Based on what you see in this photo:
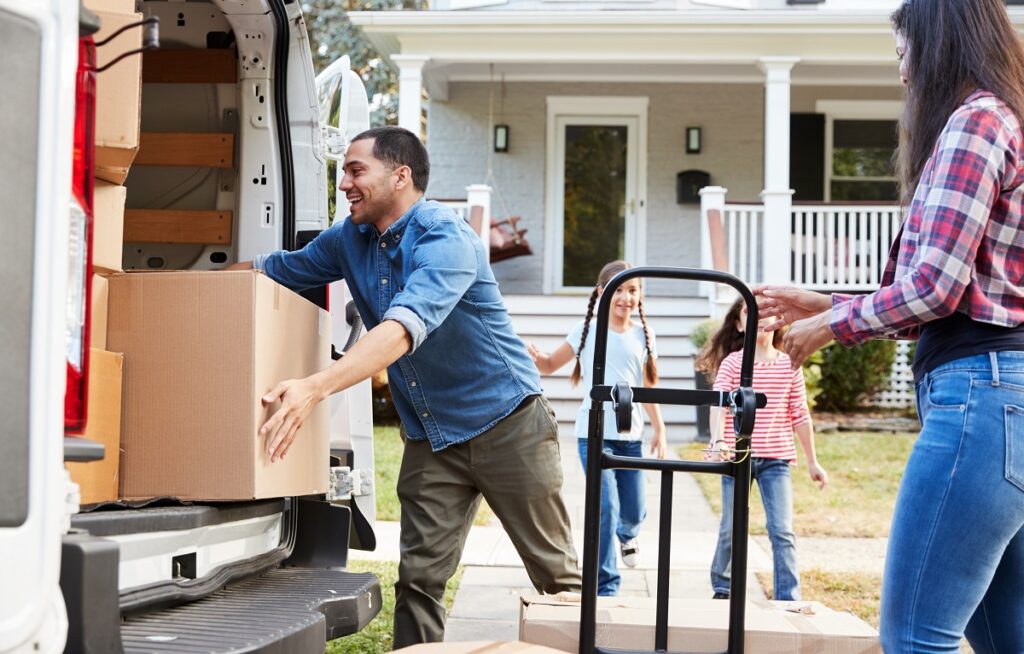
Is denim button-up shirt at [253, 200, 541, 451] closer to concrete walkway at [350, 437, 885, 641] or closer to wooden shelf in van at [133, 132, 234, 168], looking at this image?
wooden shelf in van at [133, 132, 234, 168]

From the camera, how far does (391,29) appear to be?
40.8 feet

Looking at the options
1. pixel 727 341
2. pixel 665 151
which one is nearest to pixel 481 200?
pixel 665 151

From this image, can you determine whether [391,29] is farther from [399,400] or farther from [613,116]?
[399,400]

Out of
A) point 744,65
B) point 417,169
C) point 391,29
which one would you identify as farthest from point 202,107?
point 744,65

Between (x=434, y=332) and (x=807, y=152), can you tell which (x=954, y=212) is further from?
(x=807, y=152)

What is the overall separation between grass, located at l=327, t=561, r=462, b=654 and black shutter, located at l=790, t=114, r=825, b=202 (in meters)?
9.65

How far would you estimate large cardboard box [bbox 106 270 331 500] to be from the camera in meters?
2.62

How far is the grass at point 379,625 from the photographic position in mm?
4492

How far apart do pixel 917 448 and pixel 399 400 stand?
187 centimetres

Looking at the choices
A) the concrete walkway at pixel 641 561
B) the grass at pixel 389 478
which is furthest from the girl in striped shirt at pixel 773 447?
the grass at pixel 389 478

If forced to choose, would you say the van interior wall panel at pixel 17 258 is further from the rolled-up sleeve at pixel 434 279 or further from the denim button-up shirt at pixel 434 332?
the denim button-up shirt at pixel 434 332

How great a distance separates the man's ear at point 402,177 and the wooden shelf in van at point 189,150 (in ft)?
2.19

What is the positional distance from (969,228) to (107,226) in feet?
5.72

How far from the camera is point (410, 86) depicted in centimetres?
1247
